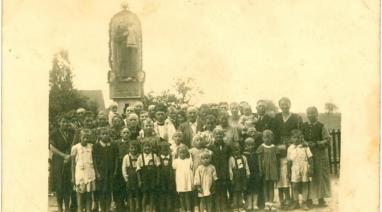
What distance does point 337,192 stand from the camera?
186 inches

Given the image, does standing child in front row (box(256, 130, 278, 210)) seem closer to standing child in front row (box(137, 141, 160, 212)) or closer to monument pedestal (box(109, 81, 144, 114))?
standing child in front row (box(137, 141, 160, 212))

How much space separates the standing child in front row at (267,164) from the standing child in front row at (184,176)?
0.53 meters

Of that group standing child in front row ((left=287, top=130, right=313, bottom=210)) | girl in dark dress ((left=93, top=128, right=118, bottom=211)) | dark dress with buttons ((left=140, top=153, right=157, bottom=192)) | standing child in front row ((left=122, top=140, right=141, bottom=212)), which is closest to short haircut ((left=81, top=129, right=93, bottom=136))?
girl in dark dress ((left=93, top=128, right=118, bottom=211))

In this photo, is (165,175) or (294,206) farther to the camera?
(294,206)

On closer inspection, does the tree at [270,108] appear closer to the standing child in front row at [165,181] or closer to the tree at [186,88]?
the tree at [186,88]

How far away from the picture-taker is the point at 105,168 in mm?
4637

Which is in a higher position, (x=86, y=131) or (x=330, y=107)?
(x=330, y=107)

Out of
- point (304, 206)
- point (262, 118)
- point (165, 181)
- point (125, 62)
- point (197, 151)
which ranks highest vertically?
point (125, 62)

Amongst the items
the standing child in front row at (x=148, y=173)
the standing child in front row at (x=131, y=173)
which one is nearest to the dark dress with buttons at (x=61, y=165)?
the standing child in front row at (x=131, y=173)

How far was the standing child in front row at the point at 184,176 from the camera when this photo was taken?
15.3ft

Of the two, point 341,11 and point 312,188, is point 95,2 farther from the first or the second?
point 312,188

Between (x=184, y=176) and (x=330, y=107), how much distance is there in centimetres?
120

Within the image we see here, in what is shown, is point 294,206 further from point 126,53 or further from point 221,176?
point 126,53

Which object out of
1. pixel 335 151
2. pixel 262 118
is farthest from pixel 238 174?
pixel 335 151
